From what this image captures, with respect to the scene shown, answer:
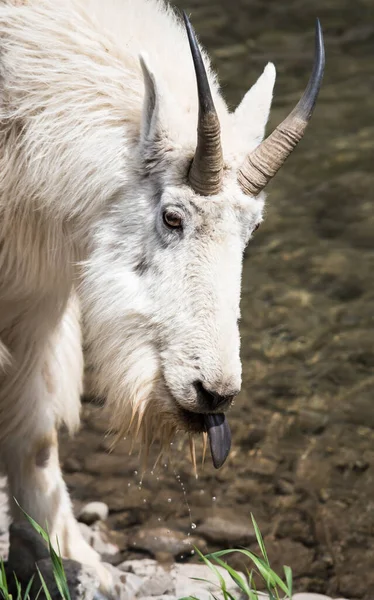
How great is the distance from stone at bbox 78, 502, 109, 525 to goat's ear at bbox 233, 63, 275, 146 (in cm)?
219

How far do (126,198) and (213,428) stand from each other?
2.84 feet

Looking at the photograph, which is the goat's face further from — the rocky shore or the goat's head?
the rocky shore

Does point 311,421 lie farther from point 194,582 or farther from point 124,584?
point 124,584

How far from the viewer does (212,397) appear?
3461 millimetres

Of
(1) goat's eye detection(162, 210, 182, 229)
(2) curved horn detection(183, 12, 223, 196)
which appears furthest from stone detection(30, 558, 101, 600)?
(2) curved horn detection(183, 12, 223, 196)

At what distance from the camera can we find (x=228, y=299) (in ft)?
11.5

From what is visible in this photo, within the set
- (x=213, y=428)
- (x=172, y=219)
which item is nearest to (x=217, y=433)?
(x=213, y=428)

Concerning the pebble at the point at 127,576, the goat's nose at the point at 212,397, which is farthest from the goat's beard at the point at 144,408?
the pebble at the point at 127,576

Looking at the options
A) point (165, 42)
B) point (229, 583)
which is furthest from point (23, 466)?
point (165, 42)

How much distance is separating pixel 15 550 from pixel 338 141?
16.7 ft

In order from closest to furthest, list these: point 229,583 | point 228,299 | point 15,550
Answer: point 228,299 → point 15,550 → point 229,583

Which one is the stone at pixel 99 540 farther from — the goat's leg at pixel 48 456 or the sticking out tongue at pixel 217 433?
the sticking out tongue at pixel 217 433

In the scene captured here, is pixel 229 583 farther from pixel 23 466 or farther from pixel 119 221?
pixel 119 221

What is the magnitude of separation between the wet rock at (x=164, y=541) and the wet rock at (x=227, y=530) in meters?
0.06
